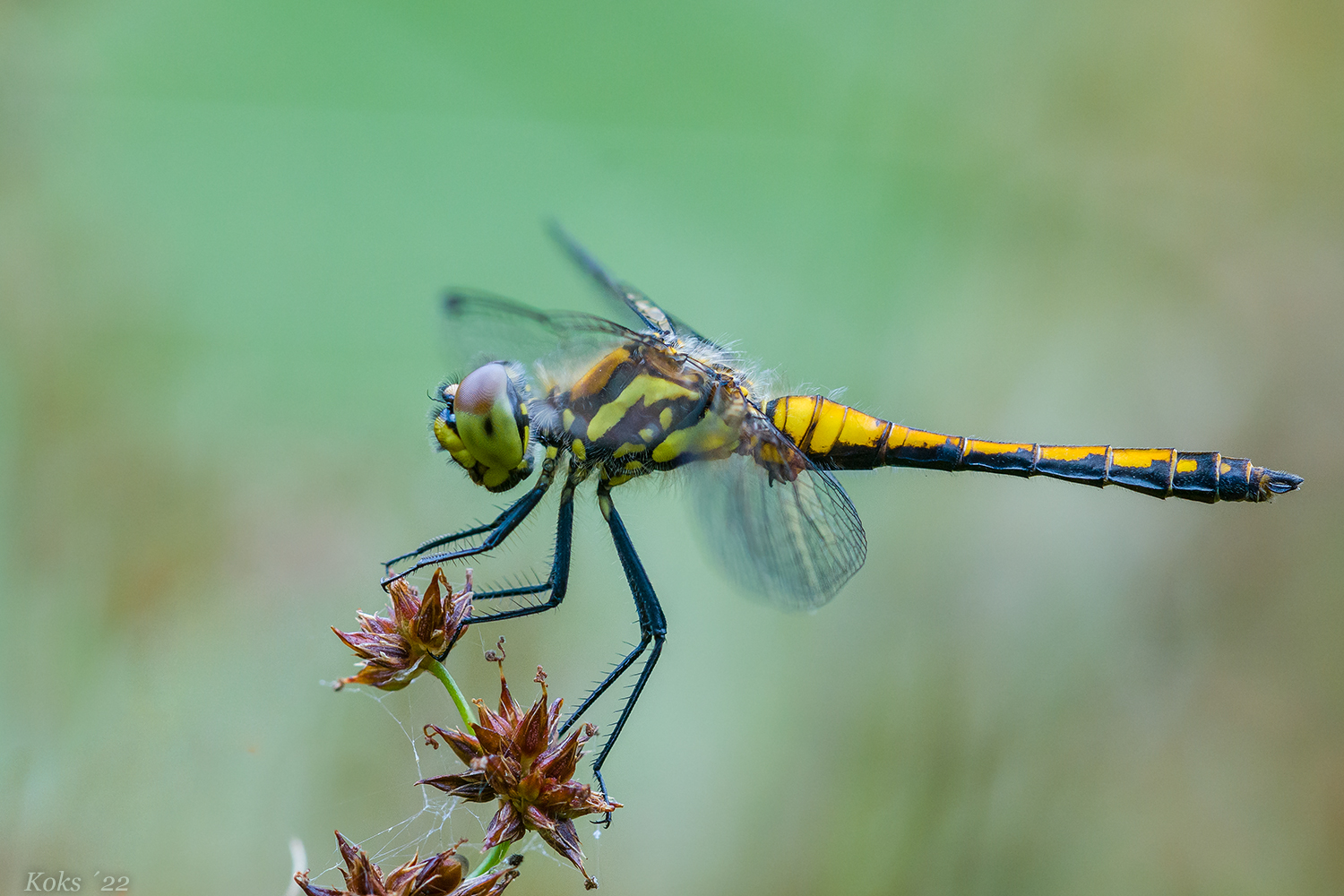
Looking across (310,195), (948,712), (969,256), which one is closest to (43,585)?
(310,195)

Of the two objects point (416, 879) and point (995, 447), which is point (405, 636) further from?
point (995, 447)

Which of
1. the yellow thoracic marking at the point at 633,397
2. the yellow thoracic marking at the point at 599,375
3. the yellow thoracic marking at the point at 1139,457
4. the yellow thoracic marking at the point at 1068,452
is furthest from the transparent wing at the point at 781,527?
the yellow thoracic marking at the point at 1139,457

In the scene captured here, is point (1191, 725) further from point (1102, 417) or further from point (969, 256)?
point (969, 256)

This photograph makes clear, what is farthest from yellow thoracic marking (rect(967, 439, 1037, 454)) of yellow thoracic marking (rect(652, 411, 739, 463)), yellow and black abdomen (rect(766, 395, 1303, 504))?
yellow thoracic marking (rect(652, 411, 739, 463))

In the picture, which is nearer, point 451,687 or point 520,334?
point 451,687

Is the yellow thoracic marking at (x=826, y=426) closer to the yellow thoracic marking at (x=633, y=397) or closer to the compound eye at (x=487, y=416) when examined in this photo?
the yellow thoracic marking at (x=633, y=397)

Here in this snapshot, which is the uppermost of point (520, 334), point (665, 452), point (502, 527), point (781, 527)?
point (520, 334)

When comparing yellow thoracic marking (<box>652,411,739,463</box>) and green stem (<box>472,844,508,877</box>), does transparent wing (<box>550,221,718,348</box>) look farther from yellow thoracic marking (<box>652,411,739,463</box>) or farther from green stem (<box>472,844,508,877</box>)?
green stem (<box>472,844,508,877</box>)

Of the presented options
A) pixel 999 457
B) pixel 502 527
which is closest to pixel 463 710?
pixel 502 527
